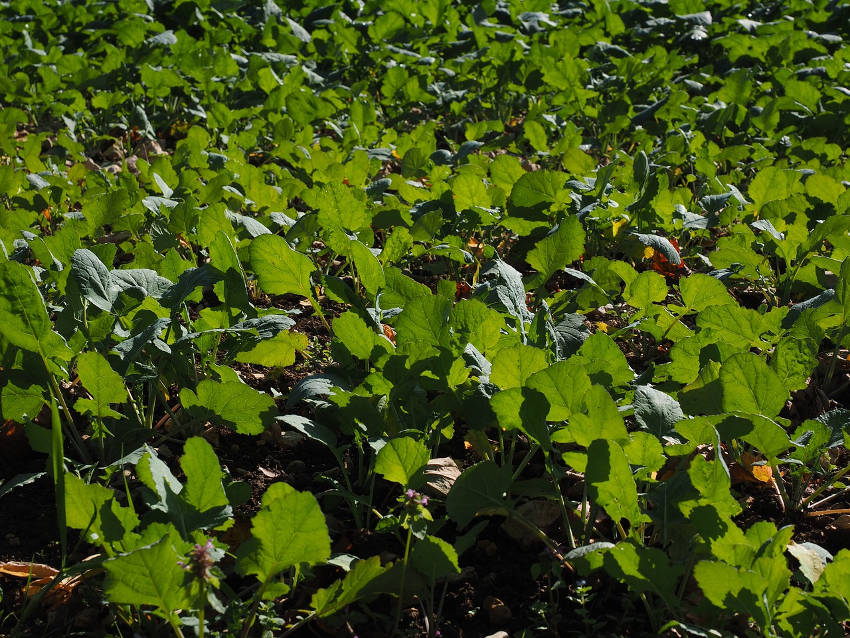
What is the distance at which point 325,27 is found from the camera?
6398 mm

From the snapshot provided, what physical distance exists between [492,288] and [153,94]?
300 centimetres

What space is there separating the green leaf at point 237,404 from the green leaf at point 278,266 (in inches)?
17.3

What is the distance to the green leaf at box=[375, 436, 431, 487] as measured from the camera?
1.55 metres

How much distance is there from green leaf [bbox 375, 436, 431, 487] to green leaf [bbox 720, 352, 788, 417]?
639mm

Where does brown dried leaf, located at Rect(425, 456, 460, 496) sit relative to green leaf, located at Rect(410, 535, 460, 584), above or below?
below

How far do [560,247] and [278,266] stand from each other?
2.67 feet

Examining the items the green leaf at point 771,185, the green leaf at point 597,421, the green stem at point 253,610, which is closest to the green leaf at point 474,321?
the green leaf at point 597,421

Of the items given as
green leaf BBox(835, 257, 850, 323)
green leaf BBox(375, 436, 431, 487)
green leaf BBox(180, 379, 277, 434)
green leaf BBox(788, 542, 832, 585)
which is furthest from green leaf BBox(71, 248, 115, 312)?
green leaf BBox(835, 257, 850, 323)

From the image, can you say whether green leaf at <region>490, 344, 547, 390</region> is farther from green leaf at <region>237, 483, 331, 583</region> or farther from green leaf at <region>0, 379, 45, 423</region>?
green leaf at <region>0, 379, 45, 423</region>

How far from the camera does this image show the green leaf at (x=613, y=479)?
1.49 m

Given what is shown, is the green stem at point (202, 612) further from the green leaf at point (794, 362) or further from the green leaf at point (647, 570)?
the green leaf at point (794, 362)

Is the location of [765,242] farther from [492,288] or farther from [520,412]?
[520,412]

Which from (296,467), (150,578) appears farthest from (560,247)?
(150,578)

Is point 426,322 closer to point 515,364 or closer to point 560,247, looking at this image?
point 515,364
